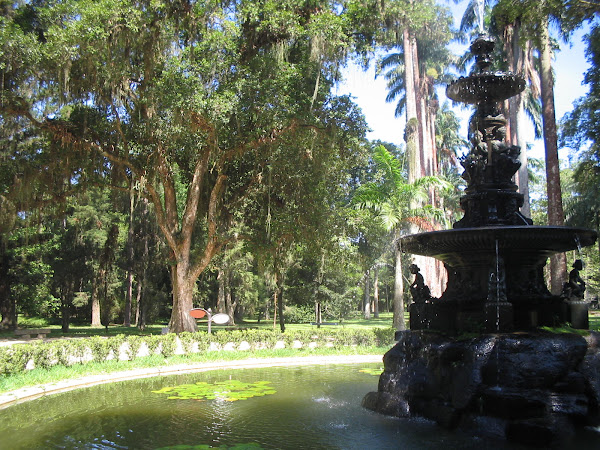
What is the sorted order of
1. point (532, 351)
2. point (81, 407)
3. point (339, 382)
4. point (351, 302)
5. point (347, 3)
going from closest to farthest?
point (532, 351) < point (81, 407) < point (339, 382) < point (347, 3) < point (351, 302)

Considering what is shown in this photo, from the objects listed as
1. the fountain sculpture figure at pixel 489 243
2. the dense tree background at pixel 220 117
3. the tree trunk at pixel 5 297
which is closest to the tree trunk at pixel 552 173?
the dense tree background at pixel 220 117

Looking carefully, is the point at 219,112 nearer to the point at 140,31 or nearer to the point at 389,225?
the point at 140,31

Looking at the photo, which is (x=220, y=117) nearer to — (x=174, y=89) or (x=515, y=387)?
(x=174, y=89)

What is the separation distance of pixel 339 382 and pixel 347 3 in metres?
14.2

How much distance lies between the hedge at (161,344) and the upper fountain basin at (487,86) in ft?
36.6

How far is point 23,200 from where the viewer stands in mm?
19391

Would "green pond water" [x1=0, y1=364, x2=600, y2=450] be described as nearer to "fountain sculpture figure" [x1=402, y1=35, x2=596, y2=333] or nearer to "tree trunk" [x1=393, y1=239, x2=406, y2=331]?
"fountain sculpture figure" [x1=402, y1=35, x2=596, y2=333]

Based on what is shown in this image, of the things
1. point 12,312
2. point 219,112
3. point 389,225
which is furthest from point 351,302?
point 219,112

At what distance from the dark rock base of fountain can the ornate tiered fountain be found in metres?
0.01

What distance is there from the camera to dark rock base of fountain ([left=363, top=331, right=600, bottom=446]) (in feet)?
20.8

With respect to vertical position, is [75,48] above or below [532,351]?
above

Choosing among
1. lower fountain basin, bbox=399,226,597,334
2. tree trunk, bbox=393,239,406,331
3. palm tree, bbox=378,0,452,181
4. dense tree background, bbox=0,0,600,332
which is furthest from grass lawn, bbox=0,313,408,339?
lower fountain basin, bbox=399,226,597,334

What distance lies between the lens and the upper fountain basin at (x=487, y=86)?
30.5 ft

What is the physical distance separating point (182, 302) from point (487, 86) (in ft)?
45.3
